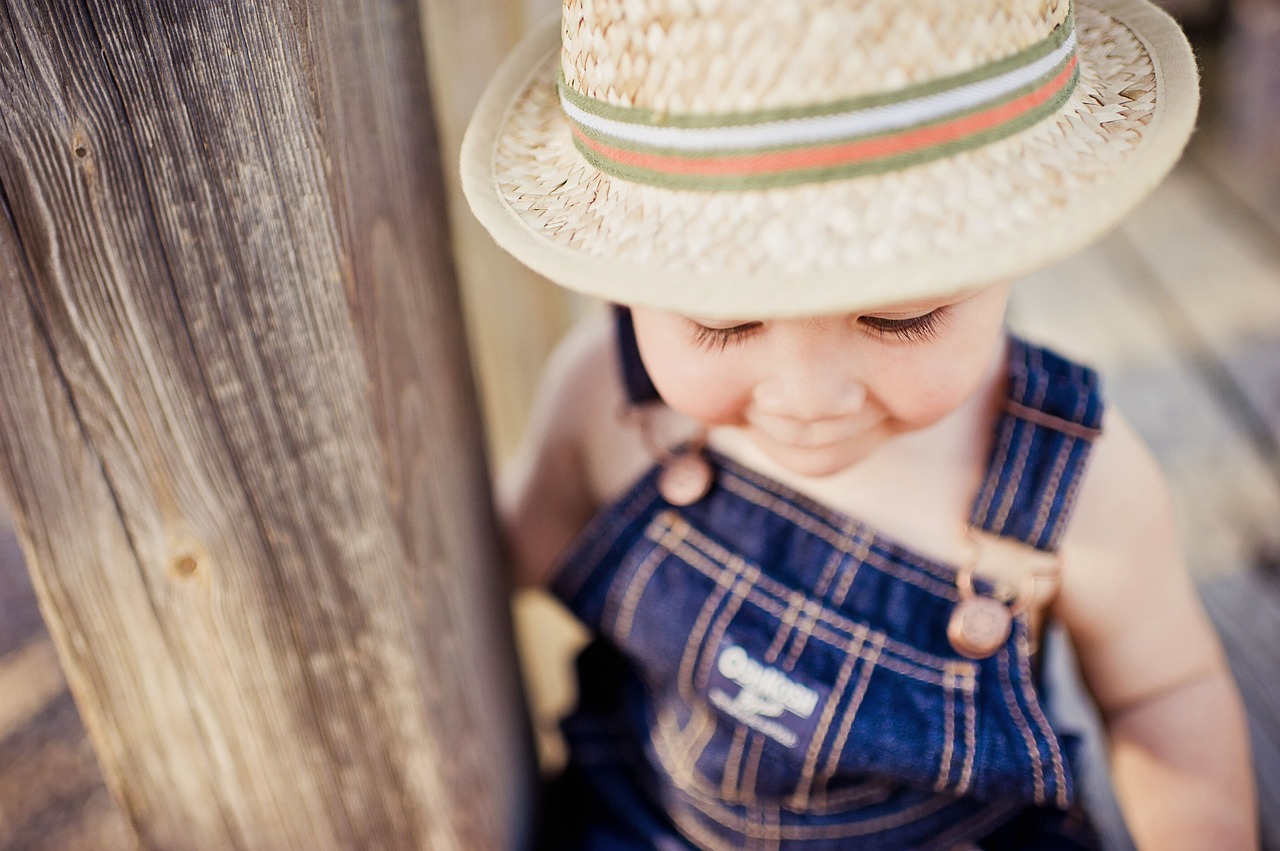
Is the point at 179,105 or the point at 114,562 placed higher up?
the point at 179,105

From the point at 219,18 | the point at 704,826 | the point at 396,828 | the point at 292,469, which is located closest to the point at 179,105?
the point at 219,18

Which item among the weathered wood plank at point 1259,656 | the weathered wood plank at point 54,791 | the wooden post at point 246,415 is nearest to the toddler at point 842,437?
the wooden post at point 246,415

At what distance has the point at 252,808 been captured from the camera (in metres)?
0.91

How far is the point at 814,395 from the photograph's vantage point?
697 mm

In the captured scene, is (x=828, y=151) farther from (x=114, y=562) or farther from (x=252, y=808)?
(x=252, y=808)

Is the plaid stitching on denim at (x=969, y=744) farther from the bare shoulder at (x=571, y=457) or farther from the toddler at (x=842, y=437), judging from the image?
the bare shoulder at (x=571, y=457)

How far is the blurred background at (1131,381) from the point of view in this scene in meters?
1.42

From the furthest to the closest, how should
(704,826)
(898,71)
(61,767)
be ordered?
(61,767) < (704,826) < (898,71)

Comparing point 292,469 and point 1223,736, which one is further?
point 1223,736

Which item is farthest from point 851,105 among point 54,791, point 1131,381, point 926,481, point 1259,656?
point 54,791

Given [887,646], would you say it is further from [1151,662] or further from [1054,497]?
[1151,662]

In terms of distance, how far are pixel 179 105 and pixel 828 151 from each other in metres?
0.45

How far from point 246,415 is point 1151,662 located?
0.96m

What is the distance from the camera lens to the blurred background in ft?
4.64
